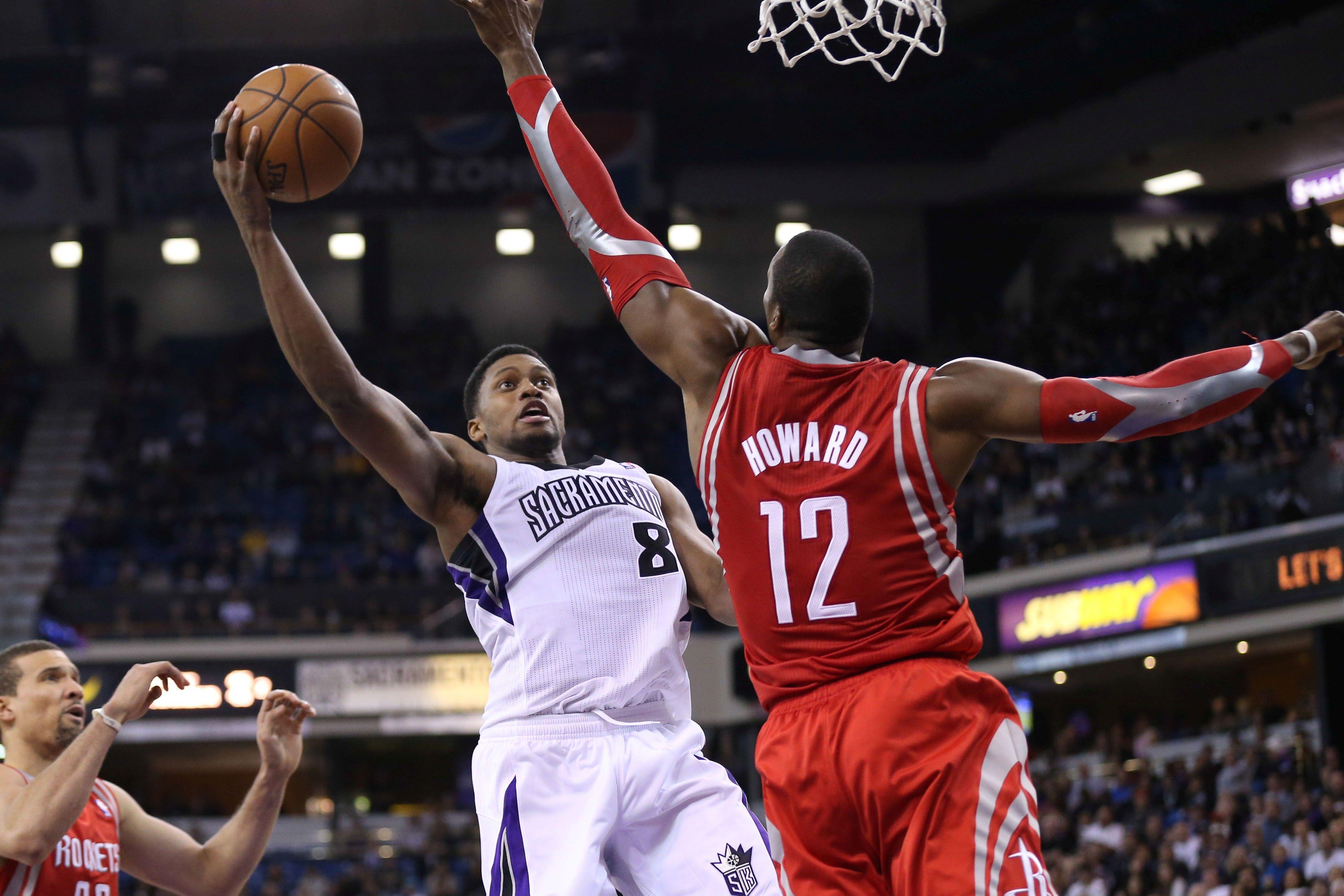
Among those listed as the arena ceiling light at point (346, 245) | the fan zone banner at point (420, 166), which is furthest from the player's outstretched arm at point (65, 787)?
the arena ceiling light at point (346, 245)

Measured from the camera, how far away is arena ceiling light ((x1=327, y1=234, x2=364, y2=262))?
30547mm

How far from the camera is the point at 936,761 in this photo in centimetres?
344

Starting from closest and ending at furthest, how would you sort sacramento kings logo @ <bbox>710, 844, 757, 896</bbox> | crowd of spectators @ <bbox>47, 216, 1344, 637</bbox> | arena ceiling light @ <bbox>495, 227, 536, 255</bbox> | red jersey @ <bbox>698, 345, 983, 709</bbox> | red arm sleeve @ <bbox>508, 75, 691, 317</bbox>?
1. red jersey @ <bbox>698, 345, 983, 709</bbox>
2. red arm sleeve @ <bbox>508, 75, 691, 317</bbox>
3. sacramento kings logo @ <bbox>710, 844, 757, 896</bbox>
4. crowd of spectators @ <bbox>47, 216, 1344, 637</bbox>
5. arena ceiling light @ <bbox>495, 227, 536, 255</bbox>

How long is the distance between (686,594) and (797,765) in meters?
1.57

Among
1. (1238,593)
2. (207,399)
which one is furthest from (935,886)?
(207,399)

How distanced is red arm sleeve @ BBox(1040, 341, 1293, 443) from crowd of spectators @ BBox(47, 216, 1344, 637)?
14.3 meters

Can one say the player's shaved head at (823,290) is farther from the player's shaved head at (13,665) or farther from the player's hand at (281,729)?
the player's shaved head at (13,665)

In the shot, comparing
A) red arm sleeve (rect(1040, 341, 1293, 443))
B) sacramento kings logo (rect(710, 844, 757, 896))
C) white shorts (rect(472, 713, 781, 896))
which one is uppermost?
red arm sleeve (rect(1040, 341, 1293, 443))

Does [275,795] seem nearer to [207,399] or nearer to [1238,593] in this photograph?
[1238,593]

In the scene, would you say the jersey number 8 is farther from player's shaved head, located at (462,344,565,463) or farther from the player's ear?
the player's ear

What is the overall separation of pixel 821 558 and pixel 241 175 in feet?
5.98

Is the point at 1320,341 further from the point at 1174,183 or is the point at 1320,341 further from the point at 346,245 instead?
the point at 346,245

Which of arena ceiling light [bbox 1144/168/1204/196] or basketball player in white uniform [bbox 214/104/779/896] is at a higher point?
arena ceiling light [bbox 1144/168/1204/196]

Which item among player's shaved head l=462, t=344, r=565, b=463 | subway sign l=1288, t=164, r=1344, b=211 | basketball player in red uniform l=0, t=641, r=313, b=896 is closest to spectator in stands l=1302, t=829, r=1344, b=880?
player's shaved head l=462, t=344, r=565, b=463
